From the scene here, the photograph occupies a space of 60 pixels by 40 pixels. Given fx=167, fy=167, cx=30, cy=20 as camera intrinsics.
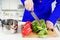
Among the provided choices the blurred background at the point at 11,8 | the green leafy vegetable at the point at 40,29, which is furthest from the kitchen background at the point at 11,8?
the green leafy vegetable at the point at 40,29

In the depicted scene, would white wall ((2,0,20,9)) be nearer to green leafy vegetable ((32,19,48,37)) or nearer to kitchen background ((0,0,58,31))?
kitchen background ((0,0,58,31))

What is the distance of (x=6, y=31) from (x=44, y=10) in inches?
16.1

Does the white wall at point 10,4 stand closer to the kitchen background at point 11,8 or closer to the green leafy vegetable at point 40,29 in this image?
the kitchen background at point 11,8

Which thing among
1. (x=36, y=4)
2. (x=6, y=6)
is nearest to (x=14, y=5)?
(x=6, y=6)

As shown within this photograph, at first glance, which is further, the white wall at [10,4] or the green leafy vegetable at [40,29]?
the white wall at [10,4]

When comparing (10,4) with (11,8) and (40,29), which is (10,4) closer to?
(11,8)

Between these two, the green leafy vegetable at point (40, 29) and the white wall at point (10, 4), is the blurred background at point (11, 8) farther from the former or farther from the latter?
the green leafy vegetable at point (40, 29)

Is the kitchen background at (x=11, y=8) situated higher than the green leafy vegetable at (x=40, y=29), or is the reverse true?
Result: the kitchen background at (x=11, y=8)

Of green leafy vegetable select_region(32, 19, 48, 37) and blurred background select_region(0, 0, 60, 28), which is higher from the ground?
blurred background select_region(0, 0, 60, 28)

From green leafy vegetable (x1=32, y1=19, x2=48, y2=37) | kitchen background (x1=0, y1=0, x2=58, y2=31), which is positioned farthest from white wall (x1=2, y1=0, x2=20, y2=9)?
green leafy vegetable (x1=32, y1=19, x2=48, y2=37)

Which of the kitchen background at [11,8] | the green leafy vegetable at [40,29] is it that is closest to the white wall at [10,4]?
the kitchen background at [11,8]

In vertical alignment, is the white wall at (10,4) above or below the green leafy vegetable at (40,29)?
above

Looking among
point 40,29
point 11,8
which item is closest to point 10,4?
point 11,8

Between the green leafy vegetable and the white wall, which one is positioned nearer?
the green leafy vegetable
